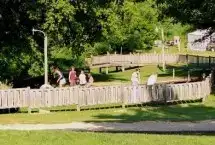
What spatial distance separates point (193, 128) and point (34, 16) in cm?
2252

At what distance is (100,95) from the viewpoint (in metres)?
29.2

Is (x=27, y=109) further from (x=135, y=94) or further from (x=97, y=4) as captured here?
(x=97, y=4)

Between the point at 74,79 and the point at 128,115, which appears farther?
the point at 74,79

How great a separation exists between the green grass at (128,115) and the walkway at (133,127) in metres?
1.30

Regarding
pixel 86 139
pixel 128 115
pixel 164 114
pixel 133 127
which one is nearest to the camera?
pixel 86 139

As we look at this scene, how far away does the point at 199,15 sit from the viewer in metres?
32.8

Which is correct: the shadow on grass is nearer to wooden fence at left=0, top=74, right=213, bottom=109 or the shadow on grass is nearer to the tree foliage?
wooden fence at left=0, top=74, right=213, bottom=109

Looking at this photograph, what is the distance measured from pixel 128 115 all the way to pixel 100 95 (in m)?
2.68

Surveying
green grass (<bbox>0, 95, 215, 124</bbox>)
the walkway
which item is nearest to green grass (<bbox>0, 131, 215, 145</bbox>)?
the walkway

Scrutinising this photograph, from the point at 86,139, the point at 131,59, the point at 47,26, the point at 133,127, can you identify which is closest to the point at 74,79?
the point at 47,26

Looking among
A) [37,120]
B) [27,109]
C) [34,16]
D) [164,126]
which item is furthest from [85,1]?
[164,126]

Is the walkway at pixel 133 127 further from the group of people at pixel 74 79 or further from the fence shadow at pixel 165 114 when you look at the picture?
the group of people at pixel 74 79

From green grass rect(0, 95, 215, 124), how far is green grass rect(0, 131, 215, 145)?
960cm

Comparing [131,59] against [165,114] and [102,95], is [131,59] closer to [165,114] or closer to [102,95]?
[102,95]
